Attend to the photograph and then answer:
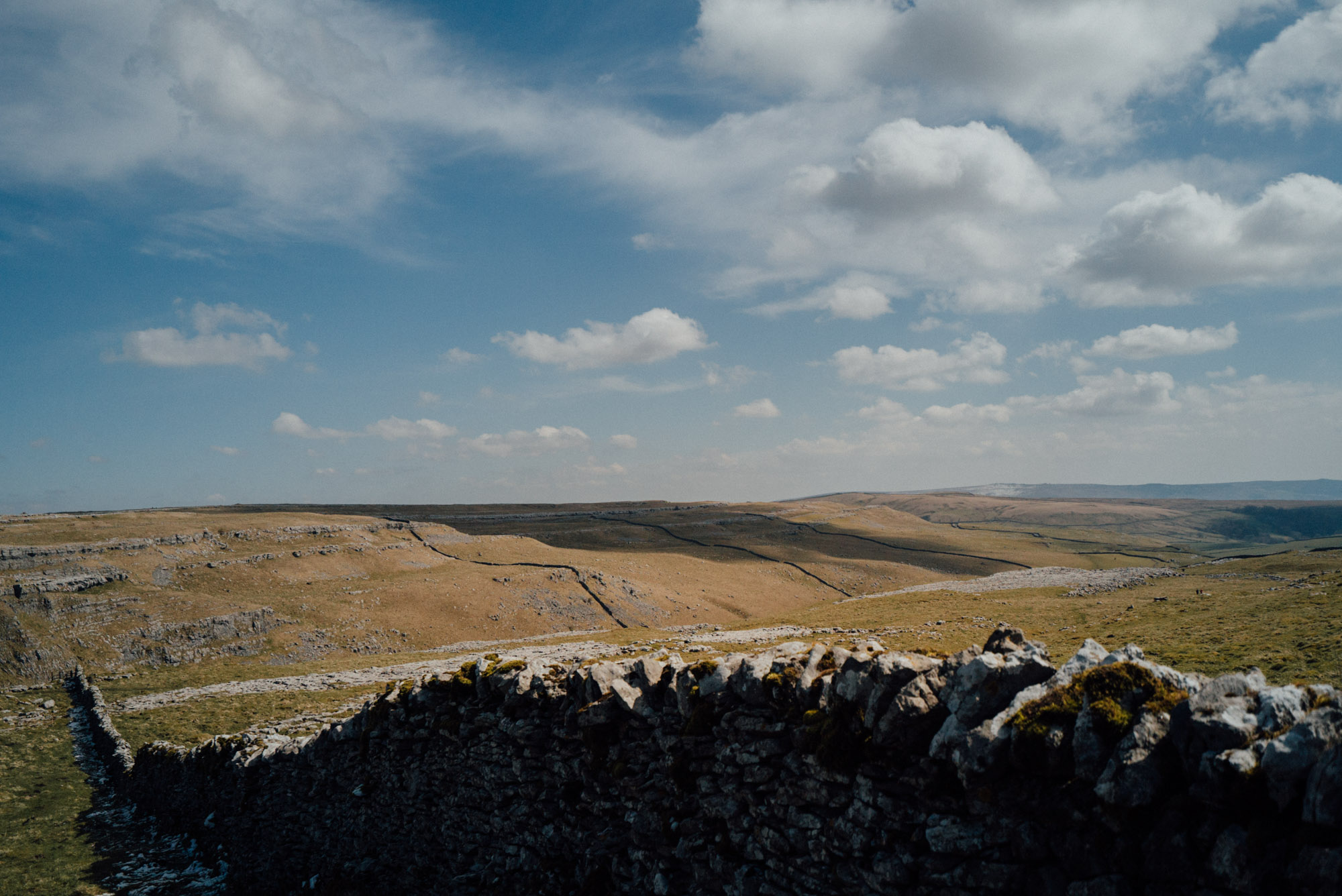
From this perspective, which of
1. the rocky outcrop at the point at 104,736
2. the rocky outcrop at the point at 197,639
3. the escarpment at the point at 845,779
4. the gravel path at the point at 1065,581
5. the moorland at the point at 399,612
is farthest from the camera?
the gravel path at the point at 1065,581

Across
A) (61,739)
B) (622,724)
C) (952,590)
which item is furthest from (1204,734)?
(952,590)

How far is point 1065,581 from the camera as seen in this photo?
68625 millimetres

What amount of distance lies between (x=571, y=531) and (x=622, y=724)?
125 metres

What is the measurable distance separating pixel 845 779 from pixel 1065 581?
73542 millimetres

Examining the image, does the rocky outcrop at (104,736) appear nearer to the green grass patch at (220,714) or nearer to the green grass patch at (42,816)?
the green grass patch at (220,714)

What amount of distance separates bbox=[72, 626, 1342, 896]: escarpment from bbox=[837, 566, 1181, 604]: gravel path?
5353 centimetres

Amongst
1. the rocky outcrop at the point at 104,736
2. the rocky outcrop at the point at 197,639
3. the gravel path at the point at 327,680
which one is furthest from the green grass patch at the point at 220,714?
the rocky outcrop at the point at 197,639

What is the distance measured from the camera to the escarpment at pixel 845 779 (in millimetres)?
4898

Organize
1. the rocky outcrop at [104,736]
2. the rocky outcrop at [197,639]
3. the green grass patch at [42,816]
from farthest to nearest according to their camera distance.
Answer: the rocky outcrop at [197,639]
the rocky outcrop at [104,736]
the green grass patch at [42,816]

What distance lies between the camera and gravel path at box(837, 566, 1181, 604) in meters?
56.9

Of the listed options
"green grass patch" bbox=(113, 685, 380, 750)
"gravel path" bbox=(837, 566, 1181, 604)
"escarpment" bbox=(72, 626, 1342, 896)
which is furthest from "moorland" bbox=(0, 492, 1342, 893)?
"escarpment" bbox=(72, 626, 1342, 896)

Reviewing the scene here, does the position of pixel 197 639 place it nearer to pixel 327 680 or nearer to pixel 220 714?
pixel 327 680

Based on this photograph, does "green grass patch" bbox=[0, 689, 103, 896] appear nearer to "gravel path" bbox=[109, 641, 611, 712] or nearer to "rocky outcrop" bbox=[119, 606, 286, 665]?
"gravel path" bbox=[109, 641, 611, 712]

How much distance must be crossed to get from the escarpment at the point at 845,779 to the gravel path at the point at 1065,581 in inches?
2107
